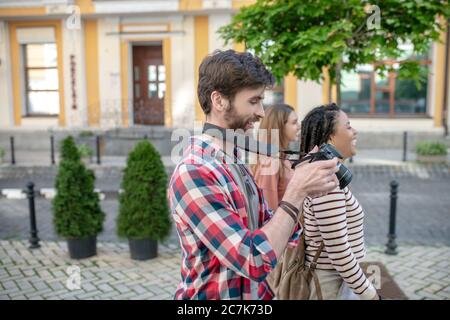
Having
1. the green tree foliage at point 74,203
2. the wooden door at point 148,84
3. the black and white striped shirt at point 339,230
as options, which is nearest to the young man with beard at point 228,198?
the black and white striped shirt at point 339,230

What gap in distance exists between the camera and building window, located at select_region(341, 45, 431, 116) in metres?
15.5

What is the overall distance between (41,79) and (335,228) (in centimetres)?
1729

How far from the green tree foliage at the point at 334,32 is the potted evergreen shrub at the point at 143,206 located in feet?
6.62

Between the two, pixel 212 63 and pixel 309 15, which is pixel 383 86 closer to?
pixel 309 15

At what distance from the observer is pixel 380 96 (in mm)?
15648

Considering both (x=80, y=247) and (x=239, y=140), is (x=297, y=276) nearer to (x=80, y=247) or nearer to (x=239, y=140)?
(x=239, y=140)

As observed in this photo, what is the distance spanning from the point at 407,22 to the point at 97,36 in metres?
13.6

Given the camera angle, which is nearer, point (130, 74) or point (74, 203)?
point (74, 203)

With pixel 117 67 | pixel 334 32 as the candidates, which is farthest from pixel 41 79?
pixel 334 32

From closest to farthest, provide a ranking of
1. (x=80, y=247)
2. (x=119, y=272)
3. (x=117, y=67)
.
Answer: (x=119, y=272), (x=80, y=247), (x=117, y=67)

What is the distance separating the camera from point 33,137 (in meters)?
16.6

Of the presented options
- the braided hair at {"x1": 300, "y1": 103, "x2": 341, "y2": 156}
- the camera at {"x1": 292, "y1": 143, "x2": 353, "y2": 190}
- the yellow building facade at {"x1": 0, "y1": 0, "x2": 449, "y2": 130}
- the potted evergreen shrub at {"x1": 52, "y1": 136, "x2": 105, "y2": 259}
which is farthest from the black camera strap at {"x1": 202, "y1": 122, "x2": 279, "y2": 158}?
the yellow building facade at {"x1": 0, "y1": 0, "x2": 449, "y2": 130}

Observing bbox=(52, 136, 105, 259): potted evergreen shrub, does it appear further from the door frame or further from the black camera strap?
the door frame
